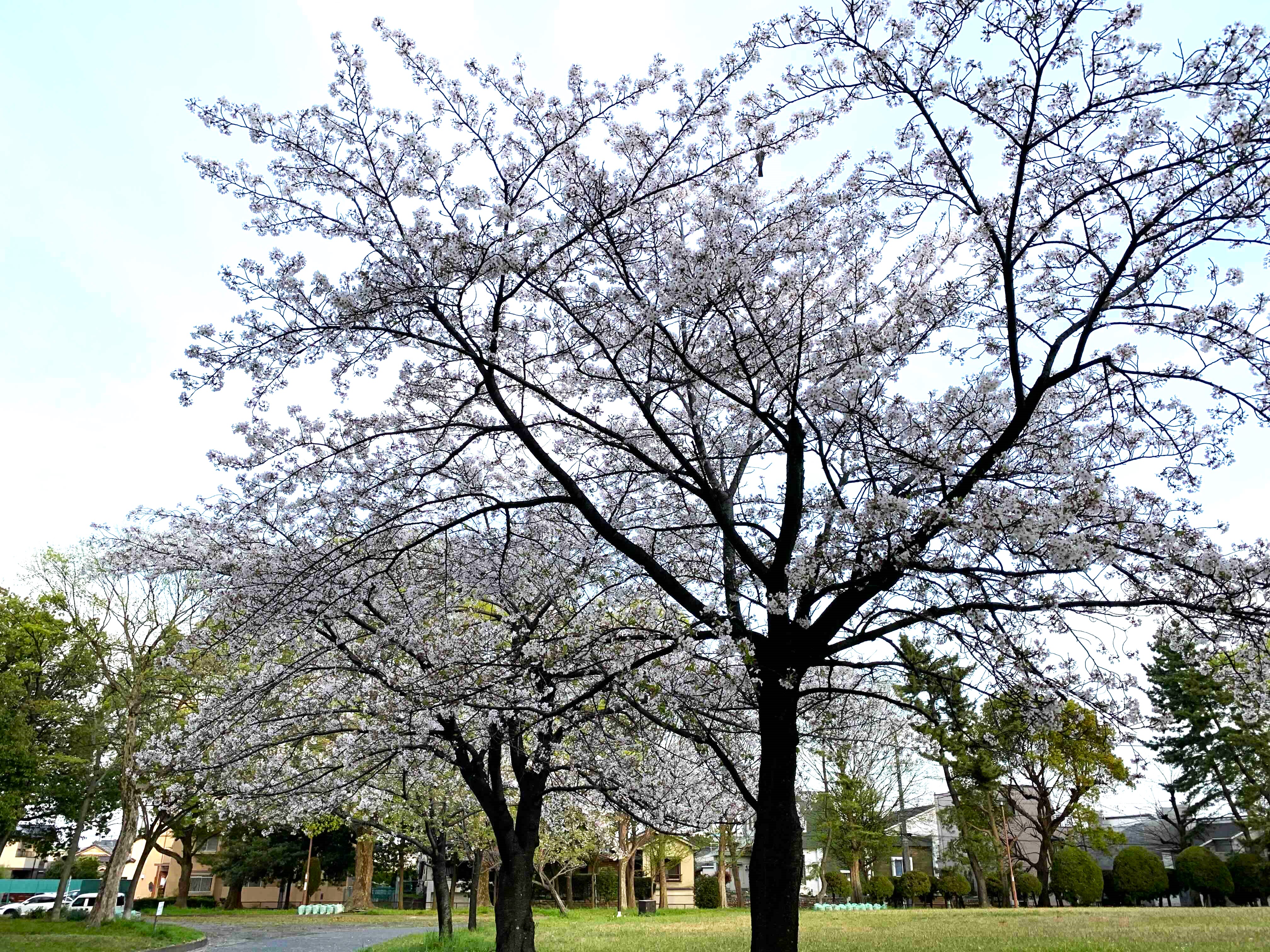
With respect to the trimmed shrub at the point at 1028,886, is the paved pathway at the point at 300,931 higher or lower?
lower

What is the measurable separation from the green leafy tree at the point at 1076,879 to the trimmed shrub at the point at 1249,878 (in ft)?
13.0

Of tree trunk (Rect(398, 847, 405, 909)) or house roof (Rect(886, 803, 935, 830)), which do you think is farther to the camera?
tree trunk (Rect(398, 847, 405, 909))

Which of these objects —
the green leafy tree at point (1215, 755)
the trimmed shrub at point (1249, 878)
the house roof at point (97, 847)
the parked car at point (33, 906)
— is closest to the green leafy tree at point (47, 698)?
the parked car at point (33, 906)

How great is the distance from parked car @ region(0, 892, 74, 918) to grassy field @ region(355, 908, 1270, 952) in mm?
18895

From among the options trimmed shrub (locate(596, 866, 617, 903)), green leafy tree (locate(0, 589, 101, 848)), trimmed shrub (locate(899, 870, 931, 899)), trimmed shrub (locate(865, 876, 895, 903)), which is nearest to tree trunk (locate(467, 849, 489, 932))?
green leafy tree (locate(0, 589, 101, 848))

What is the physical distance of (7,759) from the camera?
19.5 m

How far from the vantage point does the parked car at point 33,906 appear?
97.8 ft

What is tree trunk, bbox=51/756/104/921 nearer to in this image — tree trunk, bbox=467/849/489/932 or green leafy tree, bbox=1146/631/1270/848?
tree trunk, bbox=467/849/489/932

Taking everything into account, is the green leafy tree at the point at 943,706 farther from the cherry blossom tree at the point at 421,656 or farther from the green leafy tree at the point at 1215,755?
the green leafy tree at the point at 1215,755

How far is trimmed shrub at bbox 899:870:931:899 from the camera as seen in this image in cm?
3194

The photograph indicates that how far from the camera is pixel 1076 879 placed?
89.1 ft

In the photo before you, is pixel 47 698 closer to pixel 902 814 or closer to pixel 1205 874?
pixel 902 814

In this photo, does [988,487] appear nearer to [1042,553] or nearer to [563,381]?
[1042,553]

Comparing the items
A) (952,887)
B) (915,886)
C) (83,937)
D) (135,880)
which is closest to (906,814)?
(915,886)
